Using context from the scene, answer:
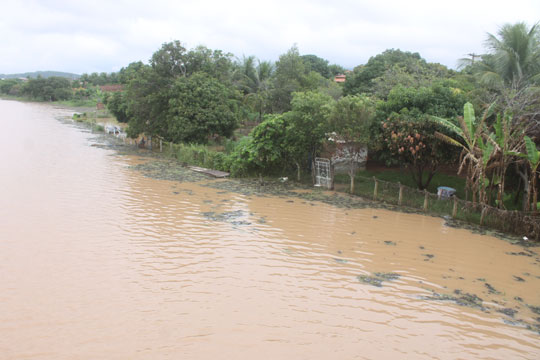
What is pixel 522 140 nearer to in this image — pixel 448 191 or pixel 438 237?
pixel 448 191

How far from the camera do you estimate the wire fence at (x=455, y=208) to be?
1166cm

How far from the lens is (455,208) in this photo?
13227 millimetres

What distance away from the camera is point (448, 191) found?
588 inches

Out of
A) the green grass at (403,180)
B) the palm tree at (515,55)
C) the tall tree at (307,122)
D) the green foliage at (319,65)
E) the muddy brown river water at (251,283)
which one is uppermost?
the green foliage at (319,65)

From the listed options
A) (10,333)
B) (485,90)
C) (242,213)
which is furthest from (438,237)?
(10,333)

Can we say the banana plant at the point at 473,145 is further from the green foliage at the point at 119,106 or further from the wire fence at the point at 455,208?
the green foliage at the point at 119,106

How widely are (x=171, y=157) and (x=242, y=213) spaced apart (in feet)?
42.9

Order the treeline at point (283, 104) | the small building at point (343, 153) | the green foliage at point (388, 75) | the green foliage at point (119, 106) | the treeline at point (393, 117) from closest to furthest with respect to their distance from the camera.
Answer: the treeline at point (393, 117) → the treeline at point (283, 104) → the small building at point (343, 153) → the green foliage at point (388, 75) → the green foliage at point (119, 106)

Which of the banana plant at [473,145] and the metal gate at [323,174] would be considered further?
the metal gate at [323,174]

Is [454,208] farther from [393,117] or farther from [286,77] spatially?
[286,77]

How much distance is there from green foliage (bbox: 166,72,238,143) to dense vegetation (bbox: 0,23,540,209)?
0.21 feet

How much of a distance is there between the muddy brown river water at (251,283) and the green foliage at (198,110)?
10.5 meters

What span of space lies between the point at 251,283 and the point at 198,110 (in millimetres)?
17261

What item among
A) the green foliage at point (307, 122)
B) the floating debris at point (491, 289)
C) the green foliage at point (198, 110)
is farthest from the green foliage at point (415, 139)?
the green foliage at point (198, 110)
